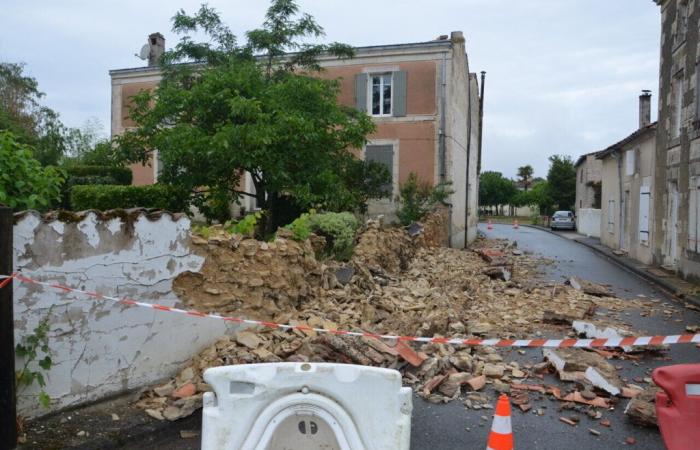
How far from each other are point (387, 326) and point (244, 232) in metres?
2.21

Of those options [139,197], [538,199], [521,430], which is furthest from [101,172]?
[538,199]

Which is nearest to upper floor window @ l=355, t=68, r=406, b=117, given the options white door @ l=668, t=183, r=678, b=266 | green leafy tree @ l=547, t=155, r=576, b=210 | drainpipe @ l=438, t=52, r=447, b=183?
drainpipe @ l=438, t=52, r=447, b=183

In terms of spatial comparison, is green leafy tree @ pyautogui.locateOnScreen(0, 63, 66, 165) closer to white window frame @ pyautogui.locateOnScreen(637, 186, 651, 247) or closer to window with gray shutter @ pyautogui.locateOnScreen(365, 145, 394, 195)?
window with gray shutter @ pyautogui.locateOnScreen(365, 145, 394, 195)

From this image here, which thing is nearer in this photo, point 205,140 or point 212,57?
point 205,140

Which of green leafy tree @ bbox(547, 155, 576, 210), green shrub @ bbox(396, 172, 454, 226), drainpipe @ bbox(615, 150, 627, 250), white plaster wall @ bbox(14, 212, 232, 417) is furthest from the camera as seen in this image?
green leafy tree @ bbox(547, 155, 576, 210)

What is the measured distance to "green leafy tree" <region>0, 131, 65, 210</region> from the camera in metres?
4.67

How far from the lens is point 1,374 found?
3.78 meters

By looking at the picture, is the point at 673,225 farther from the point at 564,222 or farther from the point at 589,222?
the point at 564,222

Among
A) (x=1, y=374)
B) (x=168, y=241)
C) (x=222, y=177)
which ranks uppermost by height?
(x=222, y=177)

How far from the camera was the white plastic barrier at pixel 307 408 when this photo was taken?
2.70 meters

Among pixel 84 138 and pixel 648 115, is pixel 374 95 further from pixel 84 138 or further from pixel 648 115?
pixel 84 138

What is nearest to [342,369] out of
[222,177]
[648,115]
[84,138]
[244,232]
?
[244,232]

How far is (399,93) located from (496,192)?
5407 centimetres

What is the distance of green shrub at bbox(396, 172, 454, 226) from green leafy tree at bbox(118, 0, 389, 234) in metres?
3.36
